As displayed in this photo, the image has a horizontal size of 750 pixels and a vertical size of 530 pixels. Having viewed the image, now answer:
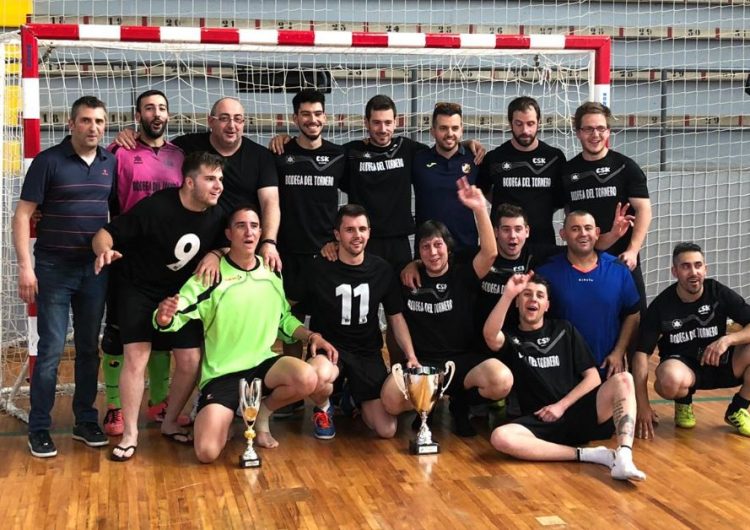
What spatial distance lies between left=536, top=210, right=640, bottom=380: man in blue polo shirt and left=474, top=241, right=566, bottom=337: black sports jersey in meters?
0.09

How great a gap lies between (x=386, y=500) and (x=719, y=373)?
204 centimetres

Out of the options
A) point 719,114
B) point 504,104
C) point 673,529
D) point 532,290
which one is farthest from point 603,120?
point 719,114

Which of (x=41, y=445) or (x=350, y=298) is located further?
(x=350, y=298)

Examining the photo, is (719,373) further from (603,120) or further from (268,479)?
(268,479)

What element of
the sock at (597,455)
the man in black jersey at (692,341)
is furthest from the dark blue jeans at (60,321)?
the man in black jersey at (692,341)

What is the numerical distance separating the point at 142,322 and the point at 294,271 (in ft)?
3.17

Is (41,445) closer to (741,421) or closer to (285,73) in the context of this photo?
(285,73)

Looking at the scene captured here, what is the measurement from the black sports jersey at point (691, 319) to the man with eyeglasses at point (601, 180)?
0.78 ft

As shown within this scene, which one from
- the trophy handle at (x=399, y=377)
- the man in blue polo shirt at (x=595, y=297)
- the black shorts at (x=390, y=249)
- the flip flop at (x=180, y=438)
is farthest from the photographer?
the black shorts at (x=390, y=249)

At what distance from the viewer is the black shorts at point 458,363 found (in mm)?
4664

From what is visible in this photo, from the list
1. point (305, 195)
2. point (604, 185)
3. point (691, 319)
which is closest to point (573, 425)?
point (691, 319)

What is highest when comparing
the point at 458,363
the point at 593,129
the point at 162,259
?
the point at 593,129

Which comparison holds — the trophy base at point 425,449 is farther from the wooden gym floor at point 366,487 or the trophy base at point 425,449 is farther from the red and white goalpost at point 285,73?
the red and white goalpost at point 285,73

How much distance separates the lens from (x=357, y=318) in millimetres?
4703
